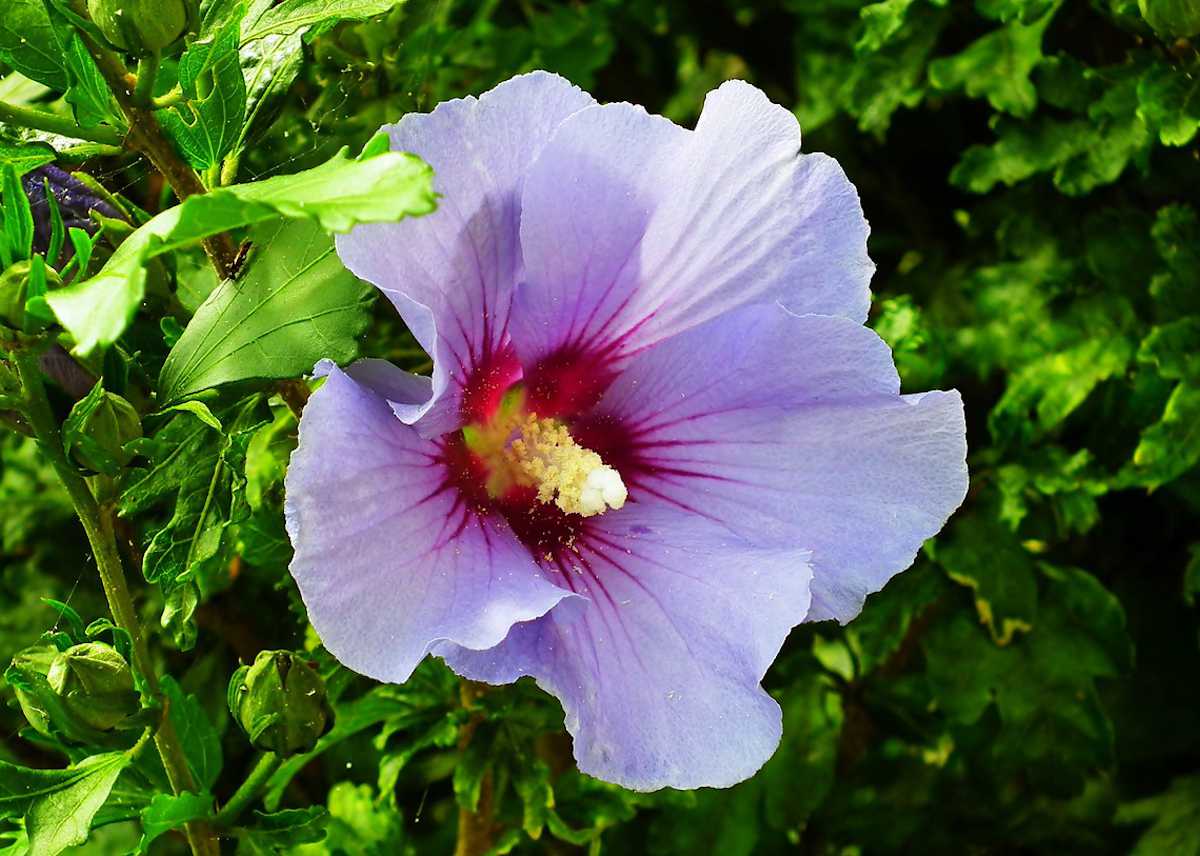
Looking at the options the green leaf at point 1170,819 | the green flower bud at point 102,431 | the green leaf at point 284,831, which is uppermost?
the green flower bud at point 102,431

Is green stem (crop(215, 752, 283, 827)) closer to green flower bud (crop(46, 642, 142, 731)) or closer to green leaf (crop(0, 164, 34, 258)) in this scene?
green flower bud (crop(46, 642, 142, 731))

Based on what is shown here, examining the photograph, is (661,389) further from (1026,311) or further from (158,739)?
(1026,311)

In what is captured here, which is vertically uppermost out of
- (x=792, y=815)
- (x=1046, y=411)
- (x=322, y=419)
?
(x=322, y=419)

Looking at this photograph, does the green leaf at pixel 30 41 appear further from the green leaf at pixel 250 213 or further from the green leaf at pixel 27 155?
the green leaf at pixel 250 213

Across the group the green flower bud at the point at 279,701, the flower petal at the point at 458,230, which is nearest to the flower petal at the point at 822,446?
the flower petal at the point at 458,230

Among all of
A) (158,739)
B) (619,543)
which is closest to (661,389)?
(619,543)

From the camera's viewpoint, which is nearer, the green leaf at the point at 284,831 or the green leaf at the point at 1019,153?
the green leaf at the point at 284,831
